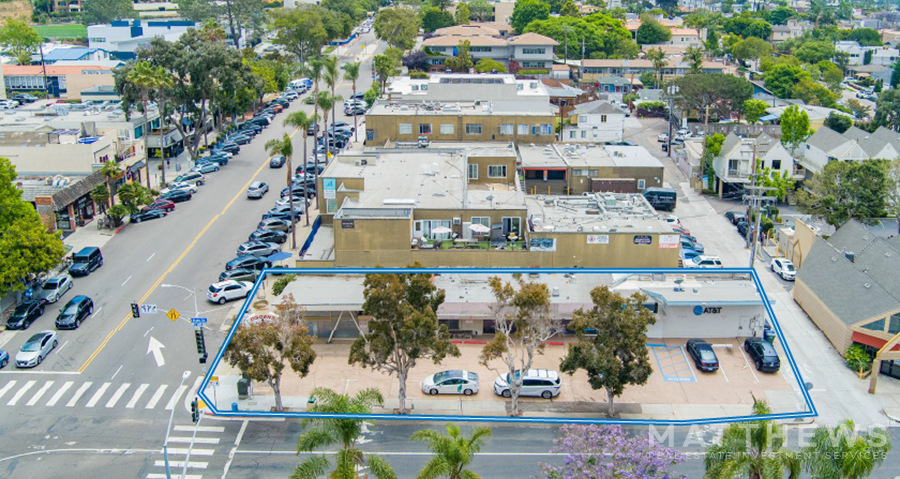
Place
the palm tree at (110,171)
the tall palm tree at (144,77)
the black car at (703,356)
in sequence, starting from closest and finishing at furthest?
1. the black car at (703,356)
2. the palm tree at (110,171)
3. the tall palm tree at (144,77)

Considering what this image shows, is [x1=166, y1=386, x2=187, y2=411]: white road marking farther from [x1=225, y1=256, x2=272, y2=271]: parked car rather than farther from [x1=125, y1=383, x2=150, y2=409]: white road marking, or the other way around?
[x1=225, y1=256, x2=272, y2=271]: parked car

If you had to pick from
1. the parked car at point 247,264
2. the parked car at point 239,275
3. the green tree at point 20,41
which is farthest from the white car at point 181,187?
the green tree at point 20,41

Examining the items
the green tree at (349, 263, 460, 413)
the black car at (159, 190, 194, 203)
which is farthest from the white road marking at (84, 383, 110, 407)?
the black car at (159, 190, 194, 203)

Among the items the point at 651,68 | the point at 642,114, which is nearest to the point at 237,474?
the point at 642,114

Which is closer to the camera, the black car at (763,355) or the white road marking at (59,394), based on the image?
the white road marking at (59,394)

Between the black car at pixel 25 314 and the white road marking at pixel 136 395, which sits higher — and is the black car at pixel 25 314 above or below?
above

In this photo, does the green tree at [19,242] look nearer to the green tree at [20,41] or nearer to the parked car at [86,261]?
the parked car at [86,261]

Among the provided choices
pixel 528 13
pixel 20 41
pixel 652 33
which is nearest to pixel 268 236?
pixel 20 41
